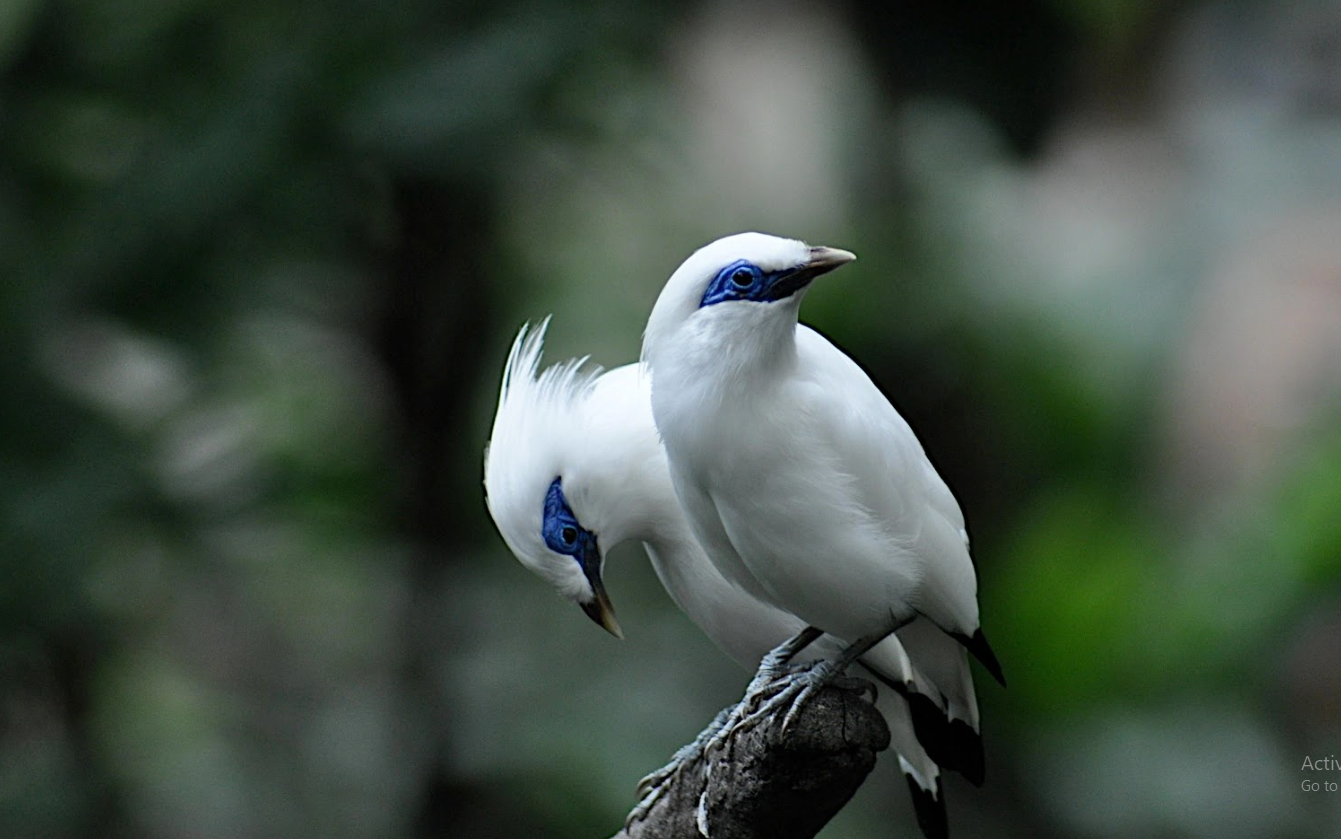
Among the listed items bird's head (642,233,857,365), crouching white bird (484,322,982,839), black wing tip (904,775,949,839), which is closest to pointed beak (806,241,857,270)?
bird's head (642,233,857,365)

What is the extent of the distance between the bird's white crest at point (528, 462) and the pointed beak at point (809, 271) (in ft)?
1.94

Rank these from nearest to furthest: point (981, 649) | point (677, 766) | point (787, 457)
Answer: point (787, 457) < point (981, 649) < point (677, 766)

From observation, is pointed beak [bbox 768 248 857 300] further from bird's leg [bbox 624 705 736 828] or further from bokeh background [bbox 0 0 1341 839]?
bokeh background [bbox 0 0 1341 839]

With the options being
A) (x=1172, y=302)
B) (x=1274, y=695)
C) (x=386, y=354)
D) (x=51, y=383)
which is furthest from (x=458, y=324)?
(x=1274, y=695)

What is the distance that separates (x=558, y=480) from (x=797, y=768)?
2.26 ft

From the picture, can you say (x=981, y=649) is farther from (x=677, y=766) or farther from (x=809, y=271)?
(x=809, y=271)

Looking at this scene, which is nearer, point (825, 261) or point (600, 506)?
point (825, 261)

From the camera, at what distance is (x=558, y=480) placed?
8.61ft

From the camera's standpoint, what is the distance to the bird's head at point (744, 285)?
2121 mm

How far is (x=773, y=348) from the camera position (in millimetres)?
2215

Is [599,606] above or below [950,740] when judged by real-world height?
above

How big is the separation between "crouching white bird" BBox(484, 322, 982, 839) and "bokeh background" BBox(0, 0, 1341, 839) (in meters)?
2.08

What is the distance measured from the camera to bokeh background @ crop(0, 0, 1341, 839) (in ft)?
15.5

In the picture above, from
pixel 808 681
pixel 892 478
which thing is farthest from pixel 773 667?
pixel 892 478
